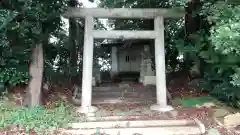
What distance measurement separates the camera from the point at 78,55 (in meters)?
13.9

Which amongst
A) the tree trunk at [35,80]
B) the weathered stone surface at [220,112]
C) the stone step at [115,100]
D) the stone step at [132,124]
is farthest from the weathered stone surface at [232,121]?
the tree trunk at [35,80]

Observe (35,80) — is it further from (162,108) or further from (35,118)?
(162,108)

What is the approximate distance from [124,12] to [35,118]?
13.4 feet

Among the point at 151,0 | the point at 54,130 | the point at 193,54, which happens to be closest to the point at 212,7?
the point at 193,54

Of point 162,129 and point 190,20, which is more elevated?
point 190,20

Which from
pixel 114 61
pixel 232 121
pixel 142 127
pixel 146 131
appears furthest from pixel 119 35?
pixel 114 61

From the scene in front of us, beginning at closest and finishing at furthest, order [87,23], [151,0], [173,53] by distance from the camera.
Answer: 1. [87,23]
2. [151,0]
3. [173,53]

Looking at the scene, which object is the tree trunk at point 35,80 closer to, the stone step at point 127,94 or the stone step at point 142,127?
the stone step at point 142,127

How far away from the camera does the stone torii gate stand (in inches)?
349

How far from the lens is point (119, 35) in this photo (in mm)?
9336

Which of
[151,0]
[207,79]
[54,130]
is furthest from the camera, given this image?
[151,0]

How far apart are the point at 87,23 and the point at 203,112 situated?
13.7 feet

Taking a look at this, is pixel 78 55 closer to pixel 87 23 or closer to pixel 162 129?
pixel 87 23

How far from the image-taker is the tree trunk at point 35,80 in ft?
28.0
